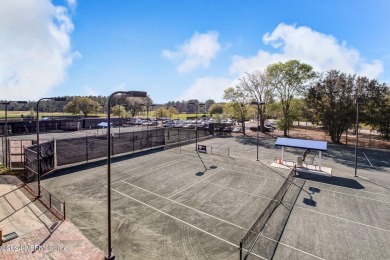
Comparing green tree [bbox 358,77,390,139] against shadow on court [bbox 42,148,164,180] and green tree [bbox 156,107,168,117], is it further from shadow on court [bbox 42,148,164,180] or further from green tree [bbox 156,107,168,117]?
green tree [bbox 156,107,168,117]

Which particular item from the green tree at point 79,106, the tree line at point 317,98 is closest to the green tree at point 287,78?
the tree line at point 317,98

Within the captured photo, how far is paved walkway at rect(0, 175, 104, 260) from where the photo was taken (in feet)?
38.2

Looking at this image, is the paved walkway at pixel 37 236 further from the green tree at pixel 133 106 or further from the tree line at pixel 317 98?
the green tree at pixel 133 106

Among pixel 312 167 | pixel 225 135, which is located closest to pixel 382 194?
pixel 312 167

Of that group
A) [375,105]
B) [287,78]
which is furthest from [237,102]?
[375,105]

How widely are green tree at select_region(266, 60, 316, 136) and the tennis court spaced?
91.4ft

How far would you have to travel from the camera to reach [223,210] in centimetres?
1659

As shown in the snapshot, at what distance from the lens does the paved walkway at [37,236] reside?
11633 mm

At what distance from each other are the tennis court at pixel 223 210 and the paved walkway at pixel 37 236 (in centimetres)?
77

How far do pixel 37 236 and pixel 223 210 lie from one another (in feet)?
38.2

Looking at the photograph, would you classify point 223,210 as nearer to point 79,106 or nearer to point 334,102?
point 334,102

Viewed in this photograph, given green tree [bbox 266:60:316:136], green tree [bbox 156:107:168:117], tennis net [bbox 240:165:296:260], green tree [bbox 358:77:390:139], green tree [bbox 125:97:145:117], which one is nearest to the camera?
tennis net [bbox 240:165:296:260]

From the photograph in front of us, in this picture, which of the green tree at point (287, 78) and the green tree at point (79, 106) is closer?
the green tree at point (287, 78)

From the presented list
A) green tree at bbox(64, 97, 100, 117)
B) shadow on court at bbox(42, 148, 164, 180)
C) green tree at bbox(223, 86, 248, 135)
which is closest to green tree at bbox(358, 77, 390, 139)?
green tree at bbox(223, 86, 248, 135)
